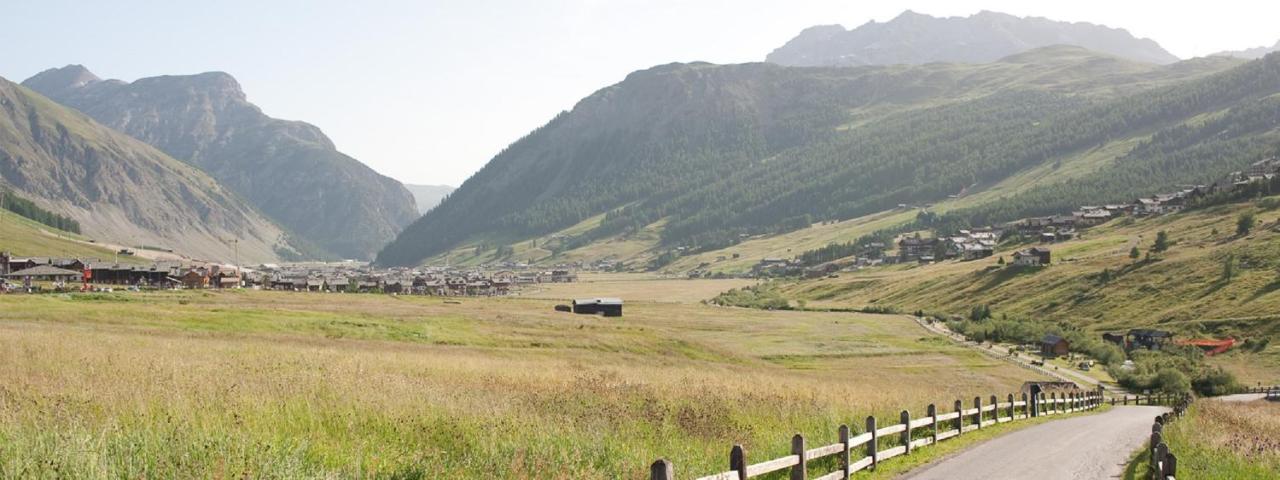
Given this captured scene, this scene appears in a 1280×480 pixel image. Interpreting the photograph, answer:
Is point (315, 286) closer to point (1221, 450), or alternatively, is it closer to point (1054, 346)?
point (1054, 346)

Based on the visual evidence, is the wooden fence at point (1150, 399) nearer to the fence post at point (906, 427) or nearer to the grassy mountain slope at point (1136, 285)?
the grassy mountain slope at point (1136, 285)

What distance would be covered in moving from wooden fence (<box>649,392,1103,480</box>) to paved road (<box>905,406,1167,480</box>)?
102 cm

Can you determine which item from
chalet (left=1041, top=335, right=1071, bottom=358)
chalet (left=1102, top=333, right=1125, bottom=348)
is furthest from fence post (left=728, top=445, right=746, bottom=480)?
chalet (left=1102, top=333, right=1125, bottom=348)

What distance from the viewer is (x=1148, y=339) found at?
333 ft

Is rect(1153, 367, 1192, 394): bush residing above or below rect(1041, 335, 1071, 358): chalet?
below

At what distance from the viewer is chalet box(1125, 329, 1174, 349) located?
327 ft

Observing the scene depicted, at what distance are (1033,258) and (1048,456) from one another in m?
157

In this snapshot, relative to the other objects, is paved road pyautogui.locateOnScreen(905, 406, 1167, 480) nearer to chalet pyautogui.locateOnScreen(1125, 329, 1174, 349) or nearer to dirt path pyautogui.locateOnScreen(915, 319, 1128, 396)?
dirt path pyautogui.locateOnScreen(915, 319, 1128, 396)

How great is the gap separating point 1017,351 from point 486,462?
100519mm

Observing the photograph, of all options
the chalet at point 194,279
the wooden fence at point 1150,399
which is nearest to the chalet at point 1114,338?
the wooden fence at point 1150,399

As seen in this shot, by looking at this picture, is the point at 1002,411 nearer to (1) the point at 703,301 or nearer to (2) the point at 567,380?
(2) the point at 567,380

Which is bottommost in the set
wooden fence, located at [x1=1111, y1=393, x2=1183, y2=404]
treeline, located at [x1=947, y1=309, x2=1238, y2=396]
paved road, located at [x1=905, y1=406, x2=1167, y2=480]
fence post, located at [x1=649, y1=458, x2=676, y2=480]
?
wooden fence, located at [x1=1111, y1=393, x2=1183, y2=404]

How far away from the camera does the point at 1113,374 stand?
278 ft

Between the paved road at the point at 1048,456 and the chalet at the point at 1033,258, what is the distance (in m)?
142
